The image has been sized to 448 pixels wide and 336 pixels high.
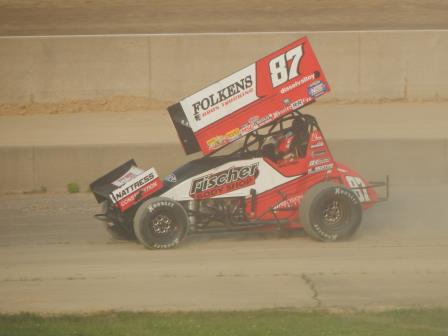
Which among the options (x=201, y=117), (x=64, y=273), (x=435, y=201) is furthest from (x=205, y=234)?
(x=435, y=201)

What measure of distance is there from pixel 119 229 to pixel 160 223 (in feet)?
2.59

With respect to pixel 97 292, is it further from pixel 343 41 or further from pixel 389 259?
pixel 343 41

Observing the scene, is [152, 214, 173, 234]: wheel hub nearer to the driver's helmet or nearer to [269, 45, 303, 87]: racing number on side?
the driver's helmet

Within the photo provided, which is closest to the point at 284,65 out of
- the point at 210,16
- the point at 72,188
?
the point at 72,188

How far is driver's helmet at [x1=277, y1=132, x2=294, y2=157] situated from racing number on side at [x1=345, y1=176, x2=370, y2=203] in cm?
79

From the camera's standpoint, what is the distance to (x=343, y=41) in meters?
20.8

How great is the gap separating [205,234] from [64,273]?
2.62m

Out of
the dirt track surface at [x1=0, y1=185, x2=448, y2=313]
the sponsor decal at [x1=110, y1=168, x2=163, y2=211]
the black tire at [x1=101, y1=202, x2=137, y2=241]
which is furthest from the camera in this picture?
the black tire at [x1=101, y1=202, x2=137, y2=241]

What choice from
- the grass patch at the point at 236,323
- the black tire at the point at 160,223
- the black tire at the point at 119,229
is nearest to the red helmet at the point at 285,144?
the black tire at the point at 160,223

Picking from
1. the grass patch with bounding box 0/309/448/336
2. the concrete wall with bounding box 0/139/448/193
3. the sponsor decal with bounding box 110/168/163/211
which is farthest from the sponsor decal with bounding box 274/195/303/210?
the concrete wall with bounding box 0/139/448/193

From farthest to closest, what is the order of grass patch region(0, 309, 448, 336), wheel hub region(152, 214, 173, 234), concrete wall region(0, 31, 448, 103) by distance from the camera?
concrete wall region(0, 31, 448, 103)
wheel hub region(152, 214, 173, 234)
grass patch region(0, 309, 448, 336)

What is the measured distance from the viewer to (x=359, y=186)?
12.7m

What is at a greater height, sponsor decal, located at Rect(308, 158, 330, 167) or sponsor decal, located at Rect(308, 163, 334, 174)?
sponsor decal, located at Rect(308, 158, 330, 167)

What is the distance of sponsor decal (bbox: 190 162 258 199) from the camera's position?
1230 centimetres
